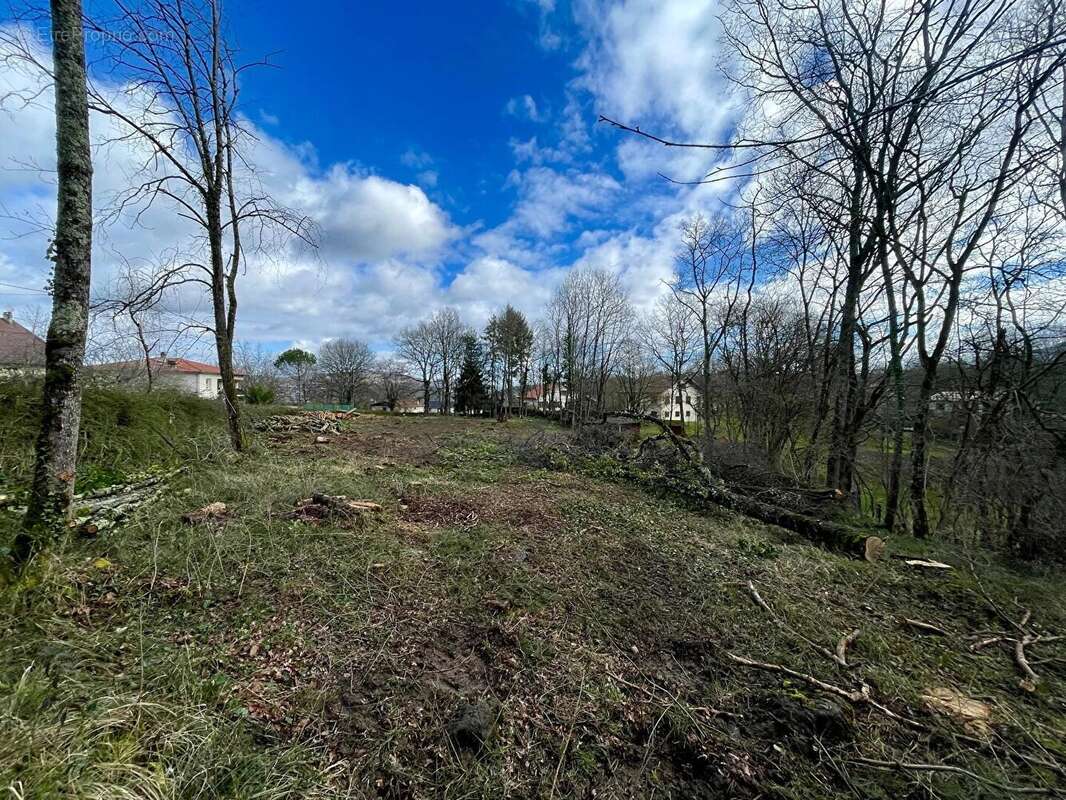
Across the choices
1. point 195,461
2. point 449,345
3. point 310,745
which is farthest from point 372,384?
point 310,745

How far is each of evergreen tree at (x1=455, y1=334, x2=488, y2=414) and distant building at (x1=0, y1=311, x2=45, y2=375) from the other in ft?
78.2

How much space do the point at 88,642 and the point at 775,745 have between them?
3.77 meters

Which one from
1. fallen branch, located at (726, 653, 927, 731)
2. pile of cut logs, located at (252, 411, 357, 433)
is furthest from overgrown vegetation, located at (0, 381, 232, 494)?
fallen branch, located at (726, 653, 927, 731)

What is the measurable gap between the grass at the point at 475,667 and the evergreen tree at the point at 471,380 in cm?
2975

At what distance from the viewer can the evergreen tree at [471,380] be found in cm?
3375

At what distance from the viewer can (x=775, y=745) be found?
6.25 feet

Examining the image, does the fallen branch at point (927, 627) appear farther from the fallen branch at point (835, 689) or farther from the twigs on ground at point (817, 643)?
the fallen branch at point (835, 689)

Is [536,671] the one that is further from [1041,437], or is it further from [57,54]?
[1041,437]

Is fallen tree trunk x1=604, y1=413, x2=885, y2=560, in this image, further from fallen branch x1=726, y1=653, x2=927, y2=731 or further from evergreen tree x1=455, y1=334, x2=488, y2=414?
evergreen tree x1=455, y1=334, x2=488, y2=414

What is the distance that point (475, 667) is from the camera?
2.38m

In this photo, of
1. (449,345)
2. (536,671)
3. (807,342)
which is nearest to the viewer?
(536,671)

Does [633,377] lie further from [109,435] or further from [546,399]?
[109,435]

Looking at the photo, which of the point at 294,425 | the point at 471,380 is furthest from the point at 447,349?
the point at 294,425

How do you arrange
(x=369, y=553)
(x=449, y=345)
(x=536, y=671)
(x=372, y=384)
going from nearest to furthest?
(x=536, y=671) → (x=369, y=553) → (x=449, y=345) → (x=372, y=384)
